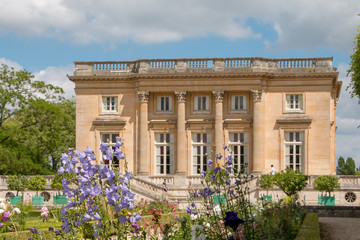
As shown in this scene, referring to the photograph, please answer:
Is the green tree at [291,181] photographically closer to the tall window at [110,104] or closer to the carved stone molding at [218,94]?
the carved stone molding at [218,94]

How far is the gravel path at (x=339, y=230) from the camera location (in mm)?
15523

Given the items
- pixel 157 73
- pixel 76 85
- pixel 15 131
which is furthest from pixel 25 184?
pixel 157 73

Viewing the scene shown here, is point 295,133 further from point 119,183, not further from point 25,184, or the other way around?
point 119,183

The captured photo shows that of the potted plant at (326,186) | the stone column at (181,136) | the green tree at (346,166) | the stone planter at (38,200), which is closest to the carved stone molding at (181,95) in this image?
the stone column at (181,136)

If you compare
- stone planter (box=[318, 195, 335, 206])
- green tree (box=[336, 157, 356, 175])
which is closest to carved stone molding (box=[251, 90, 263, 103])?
stone planter (box=[318, 195, 335, 206])

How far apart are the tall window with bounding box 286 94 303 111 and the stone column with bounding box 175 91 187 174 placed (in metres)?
6.48

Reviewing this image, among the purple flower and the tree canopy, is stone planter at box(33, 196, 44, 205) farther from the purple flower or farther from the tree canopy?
the purple flower

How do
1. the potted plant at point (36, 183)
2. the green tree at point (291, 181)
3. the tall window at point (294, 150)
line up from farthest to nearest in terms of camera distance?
the tall window at point (294, 150) → the potted plant at point (36, 183) → the green tree at point (291, 181)

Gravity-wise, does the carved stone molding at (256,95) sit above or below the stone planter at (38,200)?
above

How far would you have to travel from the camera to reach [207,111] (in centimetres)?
3772

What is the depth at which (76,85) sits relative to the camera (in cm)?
3847

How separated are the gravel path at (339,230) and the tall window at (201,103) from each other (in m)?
18.6

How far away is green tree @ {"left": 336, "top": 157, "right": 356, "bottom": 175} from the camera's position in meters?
73.9

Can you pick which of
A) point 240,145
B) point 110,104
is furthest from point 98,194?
Result: point 110,104
